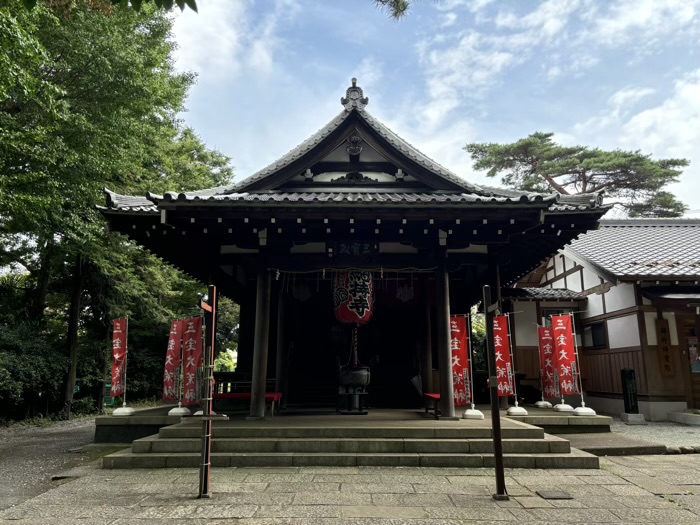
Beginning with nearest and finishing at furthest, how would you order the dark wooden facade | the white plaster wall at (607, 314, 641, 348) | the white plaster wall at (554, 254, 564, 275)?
the dark wooden facade → the white plaster wall at (607, 314, 641, 348) → the white plaster wall at (554, 254, 564, 275)

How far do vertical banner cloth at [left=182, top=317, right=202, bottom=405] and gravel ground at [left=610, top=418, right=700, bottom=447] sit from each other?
8.54m

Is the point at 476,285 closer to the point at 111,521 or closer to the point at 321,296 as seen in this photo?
the point at 321,296

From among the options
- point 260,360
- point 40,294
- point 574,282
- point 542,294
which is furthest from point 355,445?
point 40,294

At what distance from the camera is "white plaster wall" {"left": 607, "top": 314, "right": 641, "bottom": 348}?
12.1m

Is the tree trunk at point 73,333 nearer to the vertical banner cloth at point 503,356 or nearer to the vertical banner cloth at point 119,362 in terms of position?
the vertical banner cloth at point 119,362

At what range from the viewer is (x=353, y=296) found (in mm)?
8336

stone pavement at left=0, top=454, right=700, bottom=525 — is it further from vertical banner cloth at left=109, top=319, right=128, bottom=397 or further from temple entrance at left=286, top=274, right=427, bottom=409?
temple entrance at left=286, top=274, right=427, bottom=409

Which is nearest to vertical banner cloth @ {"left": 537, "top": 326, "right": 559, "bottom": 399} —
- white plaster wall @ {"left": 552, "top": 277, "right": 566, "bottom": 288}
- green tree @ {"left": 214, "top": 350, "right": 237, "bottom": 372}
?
white plaster wall @ {"left": 552, "top": 277, "right": 566, "bottom": 288}

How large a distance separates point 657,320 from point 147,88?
14921 millimetres

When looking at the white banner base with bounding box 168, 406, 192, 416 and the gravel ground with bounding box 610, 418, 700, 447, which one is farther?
the gravel ground with bounding box 610, 418, 700, 447

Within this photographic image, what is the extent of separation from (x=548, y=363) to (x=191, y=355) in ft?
24.9

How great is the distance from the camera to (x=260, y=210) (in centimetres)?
713

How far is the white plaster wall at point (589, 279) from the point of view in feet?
46.4

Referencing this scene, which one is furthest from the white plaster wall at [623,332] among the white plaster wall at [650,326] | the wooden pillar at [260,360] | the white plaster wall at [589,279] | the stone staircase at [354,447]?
the wooden pillar at [260,360]
